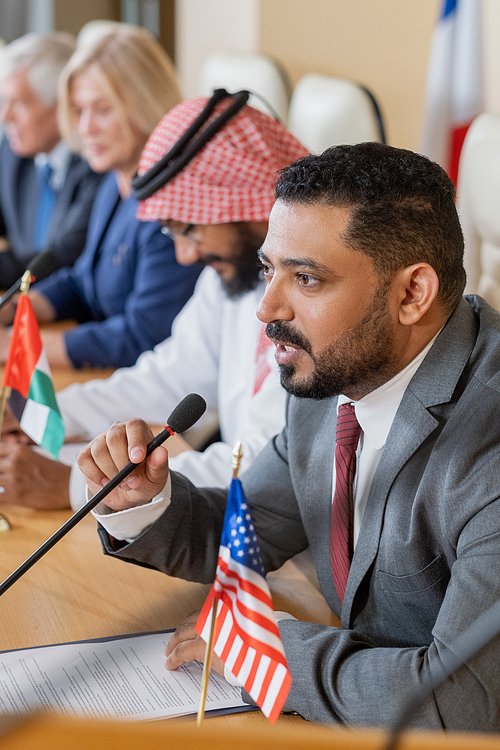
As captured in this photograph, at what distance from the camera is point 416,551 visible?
34.4 inches

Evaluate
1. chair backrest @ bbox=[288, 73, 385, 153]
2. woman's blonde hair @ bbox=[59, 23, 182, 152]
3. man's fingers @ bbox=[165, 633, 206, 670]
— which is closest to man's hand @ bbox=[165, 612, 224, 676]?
man's fingers @ bbox=[165, 633, 206, 670]

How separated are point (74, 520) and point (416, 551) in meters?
0.37

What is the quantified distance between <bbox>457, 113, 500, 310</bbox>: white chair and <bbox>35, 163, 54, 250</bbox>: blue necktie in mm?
2214

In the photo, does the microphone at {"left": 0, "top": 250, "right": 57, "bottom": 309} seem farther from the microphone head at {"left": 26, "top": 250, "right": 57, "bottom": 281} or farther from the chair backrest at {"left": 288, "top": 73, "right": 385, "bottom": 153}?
the chair backrest at {"left": 288, "top": 73, "right": 385, "bottom": 153}

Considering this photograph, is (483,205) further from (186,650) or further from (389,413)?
(186,650)

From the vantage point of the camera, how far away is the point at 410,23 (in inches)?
104

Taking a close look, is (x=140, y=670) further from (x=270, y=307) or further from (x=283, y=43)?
(x=283, y=43)

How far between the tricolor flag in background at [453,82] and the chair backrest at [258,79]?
54cm

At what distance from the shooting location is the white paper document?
85cm

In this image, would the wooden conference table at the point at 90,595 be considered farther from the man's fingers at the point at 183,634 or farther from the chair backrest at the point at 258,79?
the chair backrest at the point at 258,79

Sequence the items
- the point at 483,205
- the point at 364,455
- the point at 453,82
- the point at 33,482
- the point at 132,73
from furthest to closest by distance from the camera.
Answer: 1. the point at 132,73
2. the point at 453,82
3. the point at 483,205
4. the point at 33,482
5. the point at 364,455

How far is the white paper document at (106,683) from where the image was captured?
2.77ft

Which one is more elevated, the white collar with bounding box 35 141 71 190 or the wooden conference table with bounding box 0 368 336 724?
the wooden conference table with bounding box 0 368 336 724

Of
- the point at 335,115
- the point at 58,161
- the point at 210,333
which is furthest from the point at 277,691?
the point at 58,161
